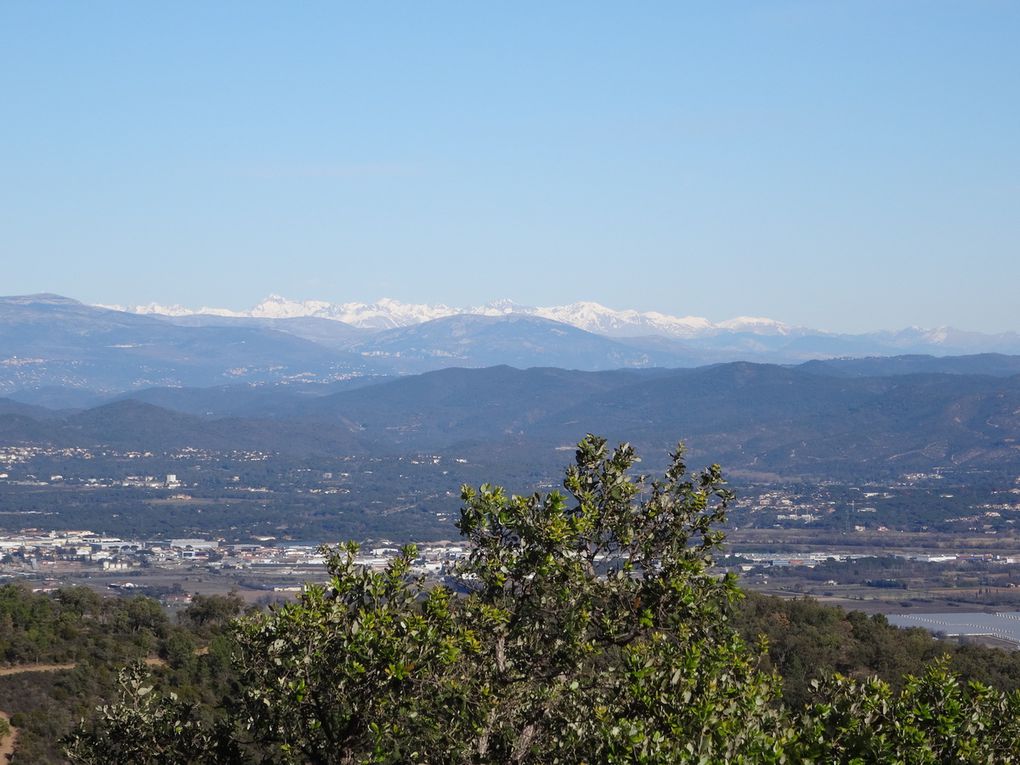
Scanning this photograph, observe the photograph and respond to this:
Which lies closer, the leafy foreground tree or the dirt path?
the leafy foreground tree

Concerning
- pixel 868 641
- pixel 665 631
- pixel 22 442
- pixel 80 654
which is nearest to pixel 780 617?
pixel 868 641

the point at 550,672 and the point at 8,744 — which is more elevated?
the point at 550,672

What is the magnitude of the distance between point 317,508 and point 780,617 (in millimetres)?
118605

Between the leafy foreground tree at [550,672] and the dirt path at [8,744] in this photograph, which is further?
the dirt path at [8,744]

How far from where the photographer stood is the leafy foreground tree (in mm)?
9672

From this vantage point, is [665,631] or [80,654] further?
[80,654]

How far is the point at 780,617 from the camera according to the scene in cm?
3884

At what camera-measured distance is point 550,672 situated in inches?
428

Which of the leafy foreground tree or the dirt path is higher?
the leafy foreground tree

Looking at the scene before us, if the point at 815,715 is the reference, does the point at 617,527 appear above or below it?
above

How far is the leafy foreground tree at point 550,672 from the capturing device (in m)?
9.67

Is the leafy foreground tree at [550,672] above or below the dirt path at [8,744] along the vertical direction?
above

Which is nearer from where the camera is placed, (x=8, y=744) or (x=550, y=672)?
(x=550, y=672)

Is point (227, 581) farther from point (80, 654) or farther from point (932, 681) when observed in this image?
point (932, 681)
